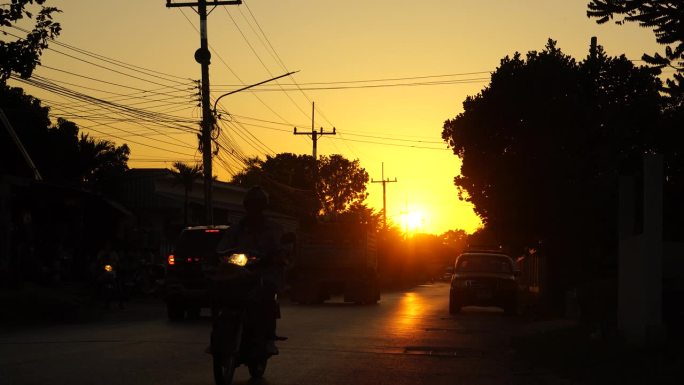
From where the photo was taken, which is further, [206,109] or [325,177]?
[325,177]

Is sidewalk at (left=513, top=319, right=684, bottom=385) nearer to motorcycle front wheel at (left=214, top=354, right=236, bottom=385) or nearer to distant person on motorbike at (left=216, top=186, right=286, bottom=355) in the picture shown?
distant person on motorbike at (left=216, top=186, right=286, bottom=355)

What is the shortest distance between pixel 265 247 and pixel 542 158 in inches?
796

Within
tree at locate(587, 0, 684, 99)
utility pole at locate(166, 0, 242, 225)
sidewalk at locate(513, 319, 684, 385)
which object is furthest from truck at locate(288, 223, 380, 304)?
tree at locate(587, 0, 684, 99)

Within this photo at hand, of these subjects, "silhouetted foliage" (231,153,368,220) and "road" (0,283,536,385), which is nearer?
"road" (0,283,536,385)

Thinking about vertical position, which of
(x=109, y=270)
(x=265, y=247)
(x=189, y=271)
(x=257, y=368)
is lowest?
(x=257, y=368)

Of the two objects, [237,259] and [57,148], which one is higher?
[57,148]

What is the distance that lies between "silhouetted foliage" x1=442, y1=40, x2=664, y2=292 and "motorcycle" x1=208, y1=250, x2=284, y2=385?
10.4 metres

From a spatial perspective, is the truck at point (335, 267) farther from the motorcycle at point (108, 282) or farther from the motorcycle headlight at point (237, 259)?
the motorcycle headlight at point (237, 259)

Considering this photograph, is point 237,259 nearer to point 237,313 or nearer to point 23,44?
point 237,313

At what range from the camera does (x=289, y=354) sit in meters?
13.5

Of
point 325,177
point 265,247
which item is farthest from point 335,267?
point 325,177

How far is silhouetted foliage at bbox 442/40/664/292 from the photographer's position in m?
24.4

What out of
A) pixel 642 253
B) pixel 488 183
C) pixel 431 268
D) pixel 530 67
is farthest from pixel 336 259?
pixel 431 268

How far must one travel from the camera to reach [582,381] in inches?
449
